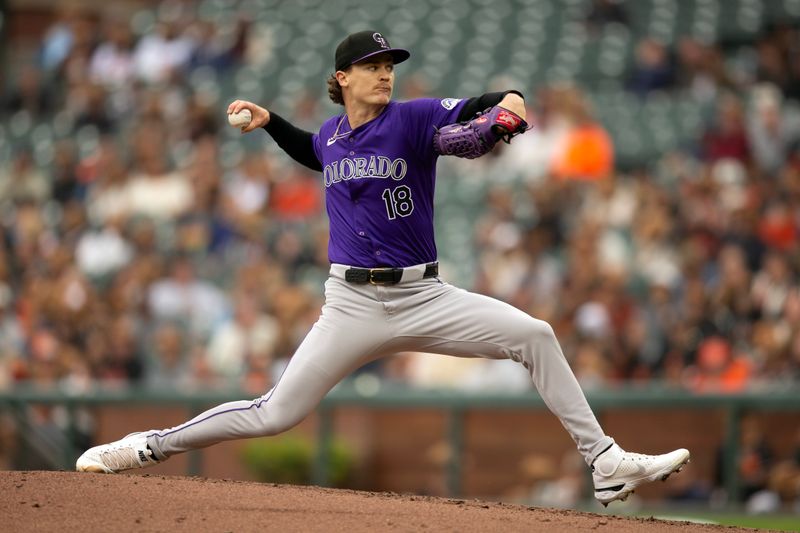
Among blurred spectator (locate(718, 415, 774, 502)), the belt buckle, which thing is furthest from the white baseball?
blurred spectator (locate(718, 415, 774, 502))

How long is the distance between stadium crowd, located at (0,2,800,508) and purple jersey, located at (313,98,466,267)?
14.6 ft

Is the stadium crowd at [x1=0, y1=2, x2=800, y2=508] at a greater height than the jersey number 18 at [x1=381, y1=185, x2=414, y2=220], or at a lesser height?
lesser

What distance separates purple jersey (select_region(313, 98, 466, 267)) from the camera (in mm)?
4961

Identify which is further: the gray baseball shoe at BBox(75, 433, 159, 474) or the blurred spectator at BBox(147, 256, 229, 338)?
the blurred spectator at BBox(147, 256, 229, 338)

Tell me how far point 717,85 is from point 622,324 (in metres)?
3.59

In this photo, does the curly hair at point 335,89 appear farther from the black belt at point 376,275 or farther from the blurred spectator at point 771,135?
the blurred spectator at point 771,135

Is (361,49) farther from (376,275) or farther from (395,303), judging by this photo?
(395,303)

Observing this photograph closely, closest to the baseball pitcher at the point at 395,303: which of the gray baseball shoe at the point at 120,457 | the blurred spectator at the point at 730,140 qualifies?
the gray baseball shoe at the point at 120,457

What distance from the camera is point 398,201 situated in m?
4.98

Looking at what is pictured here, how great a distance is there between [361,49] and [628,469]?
6.41 feet

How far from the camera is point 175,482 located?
17.2 ft

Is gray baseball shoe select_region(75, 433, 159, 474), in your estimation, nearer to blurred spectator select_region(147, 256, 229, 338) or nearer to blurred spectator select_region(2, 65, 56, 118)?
blurred spectator select_region(147, 256, 229, 338)

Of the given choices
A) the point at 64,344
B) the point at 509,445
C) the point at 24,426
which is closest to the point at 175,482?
the point at 509,445

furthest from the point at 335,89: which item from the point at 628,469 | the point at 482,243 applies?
the point at 482,243
